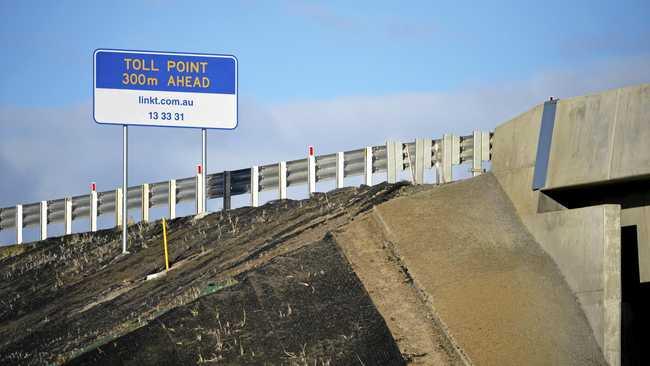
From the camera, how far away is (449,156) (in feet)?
107

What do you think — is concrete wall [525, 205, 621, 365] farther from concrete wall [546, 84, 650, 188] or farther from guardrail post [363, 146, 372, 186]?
guardrail post [363, 146, 372, 186]

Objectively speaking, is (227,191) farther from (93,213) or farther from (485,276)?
(485,276)

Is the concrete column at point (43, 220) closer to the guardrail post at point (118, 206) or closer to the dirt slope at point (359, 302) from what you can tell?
the guardrail post at point (118, 206)

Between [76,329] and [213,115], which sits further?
[213,115]

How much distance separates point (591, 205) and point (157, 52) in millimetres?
14747

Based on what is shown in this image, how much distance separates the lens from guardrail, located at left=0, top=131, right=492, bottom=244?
1286 inches

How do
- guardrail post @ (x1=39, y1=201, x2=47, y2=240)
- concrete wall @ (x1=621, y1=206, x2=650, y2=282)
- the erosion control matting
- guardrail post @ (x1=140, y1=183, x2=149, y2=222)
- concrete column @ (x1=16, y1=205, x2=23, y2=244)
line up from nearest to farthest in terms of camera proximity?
the erosion control matting < concrete wall @ (x1=621, y1=206, x2=650, y2=282) < guardrail post @ (x1=140, y1=183, x2=149, y2=222) < guardrail post @ (x1=39, y1=201, x2=47, y2=240) < concrete column @ (x1=16, y1=205, x2=23, y2=244)

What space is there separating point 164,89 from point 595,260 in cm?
1644

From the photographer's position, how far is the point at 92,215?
140 ft

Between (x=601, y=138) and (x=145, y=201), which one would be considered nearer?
(x=601, y=138)

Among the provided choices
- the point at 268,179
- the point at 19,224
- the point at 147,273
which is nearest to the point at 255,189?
the point at 268,179

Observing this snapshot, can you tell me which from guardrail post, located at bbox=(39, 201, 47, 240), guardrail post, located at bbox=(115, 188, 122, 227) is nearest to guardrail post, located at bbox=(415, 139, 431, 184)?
guardrail post, located at bbox=(115, 188, 122, 227)

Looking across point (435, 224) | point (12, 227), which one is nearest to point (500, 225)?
point (435, 224)

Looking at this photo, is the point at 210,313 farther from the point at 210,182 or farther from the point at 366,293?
the point at 210,182
